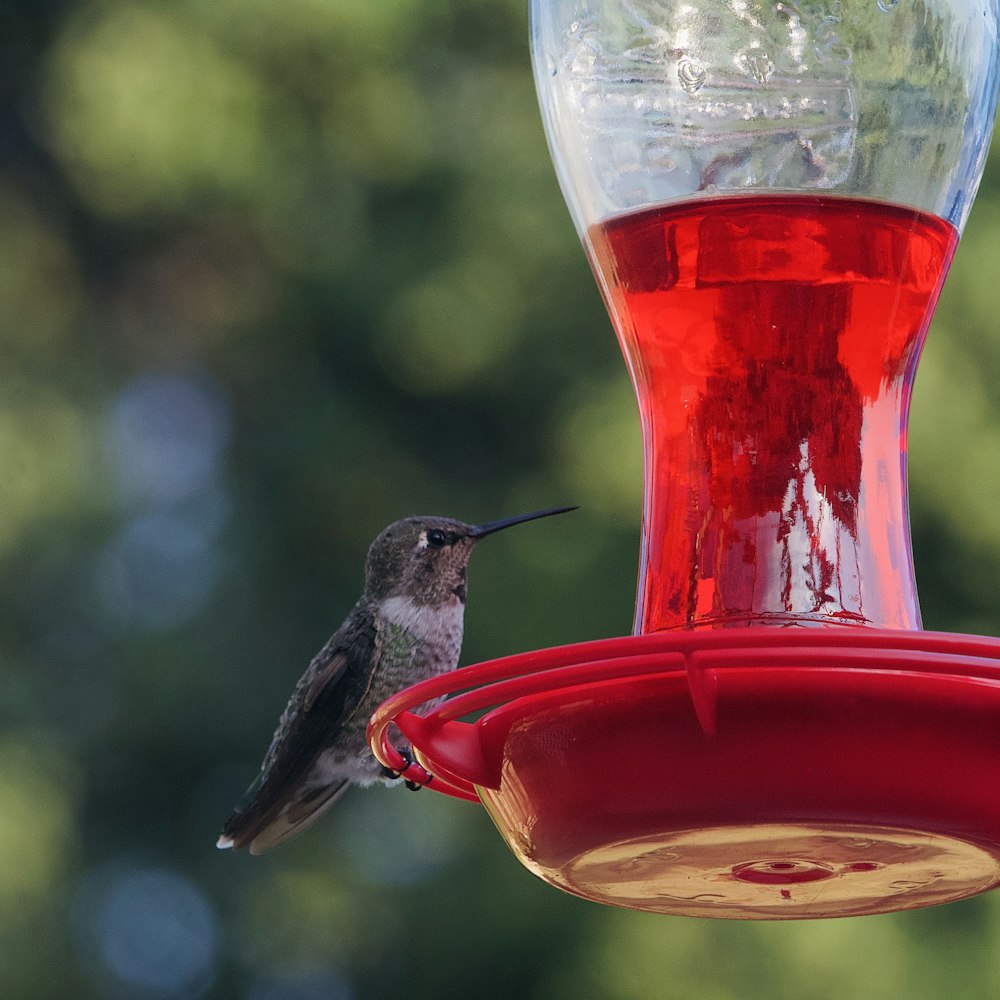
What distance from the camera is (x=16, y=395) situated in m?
8.84

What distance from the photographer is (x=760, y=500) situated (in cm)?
246

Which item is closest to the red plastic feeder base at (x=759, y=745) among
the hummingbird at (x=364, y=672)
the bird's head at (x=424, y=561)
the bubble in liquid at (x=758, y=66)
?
the bubble in liquid at (x=758, y=66)

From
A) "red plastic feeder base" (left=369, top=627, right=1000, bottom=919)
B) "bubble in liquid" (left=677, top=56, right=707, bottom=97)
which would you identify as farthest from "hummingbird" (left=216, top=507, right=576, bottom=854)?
"red plastic feeder base" (left=369, top=627, right=1000, bottom=919)

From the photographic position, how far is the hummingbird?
209 inches

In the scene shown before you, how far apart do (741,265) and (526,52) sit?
621 centimetres

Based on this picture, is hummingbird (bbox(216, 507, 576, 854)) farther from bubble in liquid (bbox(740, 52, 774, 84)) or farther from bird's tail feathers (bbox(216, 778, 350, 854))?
bubble in liquid (bbox(740, 52, 774, 84))

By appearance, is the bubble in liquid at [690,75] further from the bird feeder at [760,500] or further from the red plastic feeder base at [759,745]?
the red plastic feeder base at [759,745]

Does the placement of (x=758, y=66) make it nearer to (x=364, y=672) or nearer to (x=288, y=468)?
(x=364, y=672)

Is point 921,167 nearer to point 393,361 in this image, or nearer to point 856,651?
point 856,651

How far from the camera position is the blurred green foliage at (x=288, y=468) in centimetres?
732

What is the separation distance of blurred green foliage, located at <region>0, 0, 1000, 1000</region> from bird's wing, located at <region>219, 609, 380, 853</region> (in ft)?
5.82

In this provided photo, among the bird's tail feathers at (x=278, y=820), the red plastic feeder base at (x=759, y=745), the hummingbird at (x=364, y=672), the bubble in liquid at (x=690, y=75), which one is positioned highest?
the bubble in liquid at (x=690, y=75)

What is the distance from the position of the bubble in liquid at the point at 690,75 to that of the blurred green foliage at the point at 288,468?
4.11 m

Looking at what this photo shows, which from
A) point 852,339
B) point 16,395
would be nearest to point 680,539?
point 852,339
